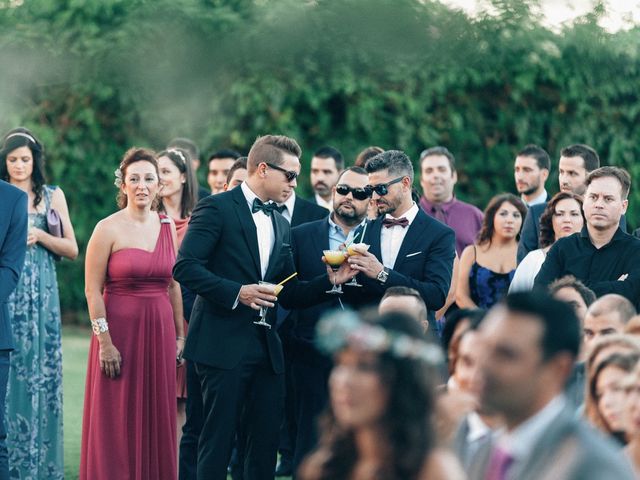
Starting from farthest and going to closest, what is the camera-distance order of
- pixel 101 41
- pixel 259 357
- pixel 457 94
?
pixel 101 41 → pixel 457 94 → pixel 259 357

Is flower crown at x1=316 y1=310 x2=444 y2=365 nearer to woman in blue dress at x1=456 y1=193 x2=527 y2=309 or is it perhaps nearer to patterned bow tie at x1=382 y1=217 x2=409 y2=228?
patterned bow tie at x1=382 y1=217 x2=409 y2=228

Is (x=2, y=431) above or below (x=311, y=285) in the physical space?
below

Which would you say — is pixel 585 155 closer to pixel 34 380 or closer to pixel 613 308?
pixel 613 308

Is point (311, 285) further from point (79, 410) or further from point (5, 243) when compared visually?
point (79, 410)

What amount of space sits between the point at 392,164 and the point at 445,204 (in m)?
2.59

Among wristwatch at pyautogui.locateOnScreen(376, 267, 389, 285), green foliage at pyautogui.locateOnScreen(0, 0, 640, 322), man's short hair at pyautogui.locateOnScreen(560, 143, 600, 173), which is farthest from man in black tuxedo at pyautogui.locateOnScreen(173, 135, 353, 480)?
green foliage at pyautogui.locateOnScreen(0, 0, 640, 322)

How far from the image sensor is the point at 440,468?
314 centimetres

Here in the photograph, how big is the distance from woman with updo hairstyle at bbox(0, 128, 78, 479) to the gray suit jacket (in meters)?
5.38

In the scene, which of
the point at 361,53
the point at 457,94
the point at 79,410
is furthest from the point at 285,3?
the point at 79,410

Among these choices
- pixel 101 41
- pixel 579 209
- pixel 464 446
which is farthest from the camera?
pixel 101 41

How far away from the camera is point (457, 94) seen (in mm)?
13211

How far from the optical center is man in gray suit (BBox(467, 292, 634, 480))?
3.10 m

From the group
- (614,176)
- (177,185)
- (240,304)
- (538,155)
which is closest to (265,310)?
(240,304)

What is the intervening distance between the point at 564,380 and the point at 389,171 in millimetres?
4224
